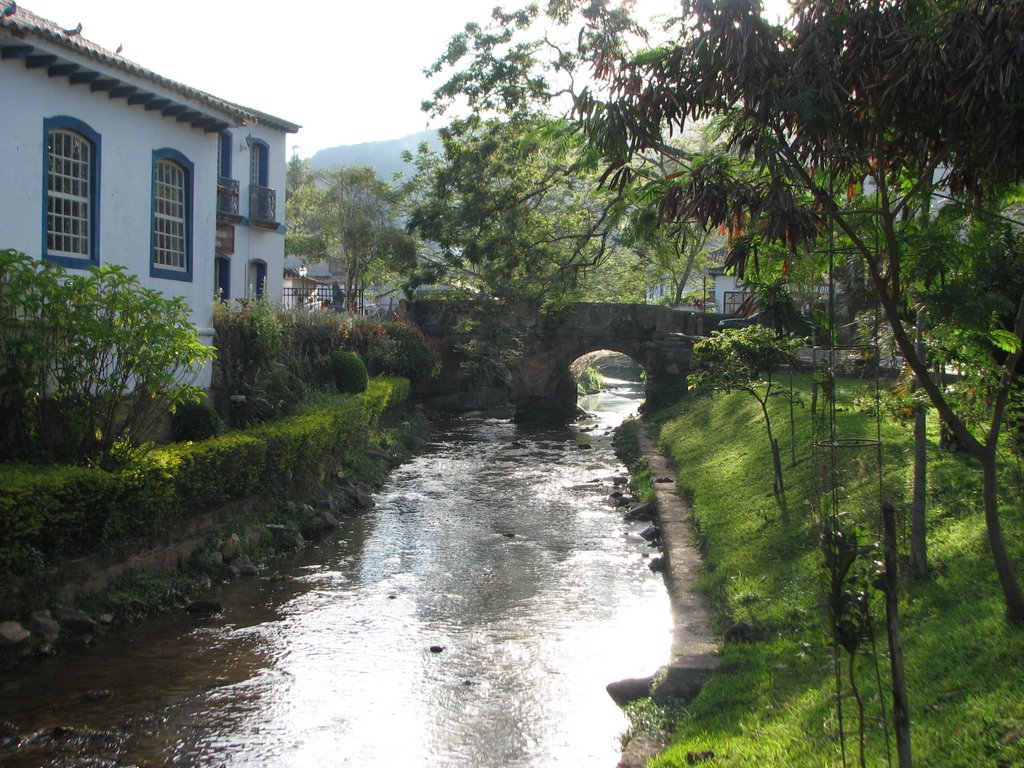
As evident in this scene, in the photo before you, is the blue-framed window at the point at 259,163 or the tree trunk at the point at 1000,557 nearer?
the tree trunk at the point at 1000,557

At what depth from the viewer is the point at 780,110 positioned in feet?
19.7

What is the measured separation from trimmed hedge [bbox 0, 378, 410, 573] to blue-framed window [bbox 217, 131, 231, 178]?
11677 mm

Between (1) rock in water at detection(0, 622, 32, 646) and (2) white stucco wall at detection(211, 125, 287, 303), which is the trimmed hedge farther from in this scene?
(2) white stucco wall at detection(211, 125, 287, 303)

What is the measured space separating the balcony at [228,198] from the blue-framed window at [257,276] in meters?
1.81

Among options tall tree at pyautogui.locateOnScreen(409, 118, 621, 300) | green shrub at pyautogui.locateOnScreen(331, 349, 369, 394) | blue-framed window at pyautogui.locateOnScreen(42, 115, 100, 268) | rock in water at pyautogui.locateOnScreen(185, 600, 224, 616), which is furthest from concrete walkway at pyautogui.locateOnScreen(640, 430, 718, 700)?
blue-framed window at pyautogui.locateOnScreen(42, 115, 100, 268)

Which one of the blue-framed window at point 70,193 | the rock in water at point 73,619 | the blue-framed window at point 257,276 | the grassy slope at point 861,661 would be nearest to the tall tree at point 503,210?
the blue-framed window at point 257,276

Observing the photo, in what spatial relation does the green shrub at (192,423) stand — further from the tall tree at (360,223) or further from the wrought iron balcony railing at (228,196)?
the tall tree at (360,223)

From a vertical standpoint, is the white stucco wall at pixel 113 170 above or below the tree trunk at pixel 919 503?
above

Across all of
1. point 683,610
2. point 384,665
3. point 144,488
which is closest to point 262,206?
point 144,488

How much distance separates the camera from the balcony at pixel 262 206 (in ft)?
87.4

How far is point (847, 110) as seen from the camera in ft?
20.8

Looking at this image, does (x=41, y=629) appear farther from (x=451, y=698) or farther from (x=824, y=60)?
(x=824, y=60)

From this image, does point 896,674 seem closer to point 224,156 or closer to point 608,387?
point 224,156

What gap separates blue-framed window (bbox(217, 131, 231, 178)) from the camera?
2511 cm
